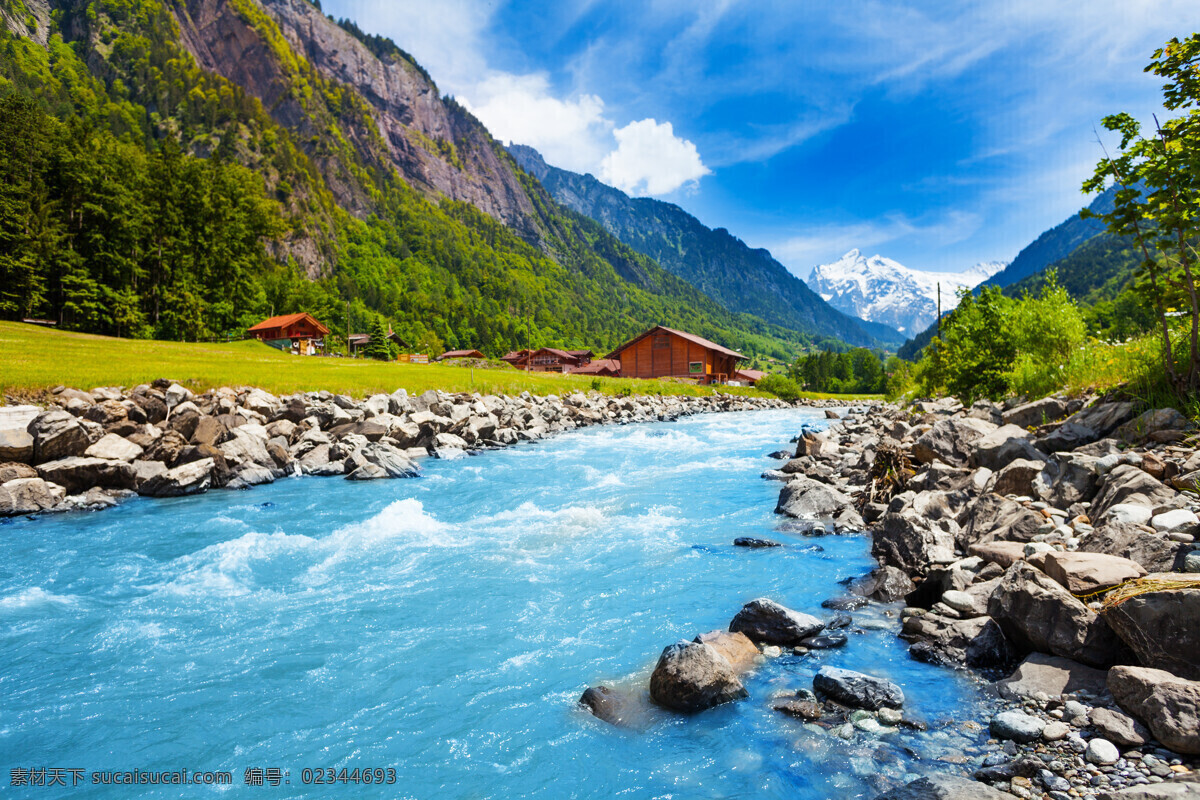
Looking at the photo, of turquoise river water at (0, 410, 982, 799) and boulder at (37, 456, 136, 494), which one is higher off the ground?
boulder at (37, 456, 136, 494)

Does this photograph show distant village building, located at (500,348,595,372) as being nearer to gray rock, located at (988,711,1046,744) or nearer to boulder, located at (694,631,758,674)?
boulder, located at (694,631,758,674)

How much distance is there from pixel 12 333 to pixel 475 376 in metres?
27.0

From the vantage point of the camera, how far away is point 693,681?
19.0ft

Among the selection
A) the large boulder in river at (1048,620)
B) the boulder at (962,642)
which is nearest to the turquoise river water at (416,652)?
the boulder at (962,642)

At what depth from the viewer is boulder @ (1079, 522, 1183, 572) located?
5.91m

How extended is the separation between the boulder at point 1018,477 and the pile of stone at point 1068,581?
1.0 inches

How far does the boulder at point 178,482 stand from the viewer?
1546cm

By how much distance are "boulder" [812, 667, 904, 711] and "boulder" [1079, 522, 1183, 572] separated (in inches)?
124

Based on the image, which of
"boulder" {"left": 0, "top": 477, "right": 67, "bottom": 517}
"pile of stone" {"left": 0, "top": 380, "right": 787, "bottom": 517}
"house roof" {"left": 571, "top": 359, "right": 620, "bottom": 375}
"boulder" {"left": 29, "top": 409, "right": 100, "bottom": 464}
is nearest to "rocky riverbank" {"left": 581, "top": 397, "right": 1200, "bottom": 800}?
"pile of stone" {"left": 0, "top": 380, "right": 787, "bottom": 517}

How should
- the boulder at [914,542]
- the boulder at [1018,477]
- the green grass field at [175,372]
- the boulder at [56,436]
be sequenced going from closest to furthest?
the boulder at [914,542], the boulder at [1018,477], the boulder at [56,436], the green grass field at [175,372]

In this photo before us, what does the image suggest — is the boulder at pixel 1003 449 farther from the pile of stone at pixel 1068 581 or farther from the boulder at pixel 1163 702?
the boulder at pixel 1163 702

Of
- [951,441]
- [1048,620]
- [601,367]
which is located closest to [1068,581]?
[1048,620]

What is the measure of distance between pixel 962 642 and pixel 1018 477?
199 inches

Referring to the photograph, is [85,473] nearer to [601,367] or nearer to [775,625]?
[775,625]
